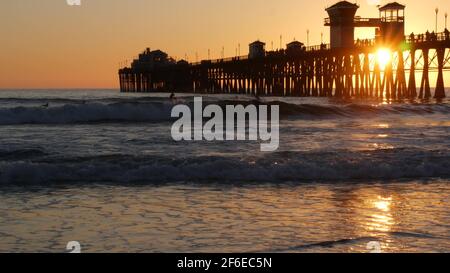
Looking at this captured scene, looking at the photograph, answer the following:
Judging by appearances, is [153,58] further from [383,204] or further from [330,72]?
[383,204]

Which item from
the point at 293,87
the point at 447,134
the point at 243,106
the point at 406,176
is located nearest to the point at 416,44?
the point at 243,106

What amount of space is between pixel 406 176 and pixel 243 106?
3104 centimetres

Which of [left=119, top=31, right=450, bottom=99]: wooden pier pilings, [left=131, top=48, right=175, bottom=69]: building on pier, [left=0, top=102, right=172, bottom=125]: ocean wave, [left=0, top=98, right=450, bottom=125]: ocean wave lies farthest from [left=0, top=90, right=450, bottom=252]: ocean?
[left=131, top=48, right=175, bottom=69]: building on pier

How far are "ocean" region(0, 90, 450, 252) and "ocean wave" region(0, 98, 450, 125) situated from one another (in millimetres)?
11561

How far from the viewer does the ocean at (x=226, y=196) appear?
745cm

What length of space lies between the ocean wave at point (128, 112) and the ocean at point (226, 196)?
11561 mm

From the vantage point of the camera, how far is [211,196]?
10195 mm

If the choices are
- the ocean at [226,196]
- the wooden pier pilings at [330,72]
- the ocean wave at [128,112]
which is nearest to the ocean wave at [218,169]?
the ocean at [226,196]

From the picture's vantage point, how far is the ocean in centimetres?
745

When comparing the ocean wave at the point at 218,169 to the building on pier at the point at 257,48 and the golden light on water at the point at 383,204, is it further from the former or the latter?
the building on pier at the point at 257,48

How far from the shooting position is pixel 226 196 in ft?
33.5

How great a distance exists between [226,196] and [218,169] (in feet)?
8.23

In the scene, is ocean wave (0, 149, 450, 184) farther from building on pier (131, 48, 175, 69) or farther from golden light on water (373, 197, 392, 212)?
building on pier (131, 48, 175, 69)
